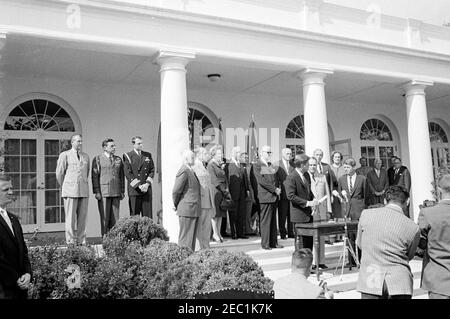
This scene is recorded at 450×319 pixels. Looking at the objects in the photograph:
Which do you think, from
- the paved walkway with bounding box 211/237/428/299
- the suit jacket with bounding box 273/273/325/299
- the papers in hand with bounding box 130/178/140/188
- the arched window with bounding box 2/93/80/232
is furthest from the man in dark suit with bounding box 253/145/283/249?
the arched window with bounding box 2/93/80/232

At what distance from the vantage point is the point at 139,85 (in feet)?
39.9

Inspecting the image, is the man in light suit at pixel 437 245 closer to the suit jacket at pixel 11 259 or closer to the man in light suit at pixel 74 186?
the suit jacket at pixel 11 259

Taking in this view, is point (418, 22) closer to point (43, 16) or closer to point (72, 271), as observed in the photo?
point (43, 16)

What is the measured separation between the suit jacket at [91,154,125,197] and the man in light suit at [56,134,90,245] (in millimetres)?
344

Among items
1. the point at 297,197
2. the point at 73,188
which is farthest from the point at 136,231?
the point at 297,197

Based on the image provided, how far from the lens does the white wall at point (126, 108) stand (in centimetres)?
1120

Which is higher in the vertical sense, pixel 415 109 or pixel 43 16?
pixel 43 16

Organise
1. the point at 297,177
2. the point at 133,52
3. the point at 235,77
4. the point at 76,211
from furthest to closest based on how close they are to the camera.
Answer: the point at 235,77 → the point at 133,52 → the point at 76,211 → the point at 297,177

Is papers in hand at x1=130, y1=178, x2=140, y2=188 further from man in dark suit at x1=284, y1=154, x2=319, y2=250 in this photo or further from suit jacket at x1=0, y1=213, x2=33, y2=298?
suit jacket at x1=0, y1=213, x2=33, y2=298

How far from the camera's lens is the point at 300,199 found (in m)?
7.12

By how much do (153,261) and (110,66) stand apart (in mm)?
6788

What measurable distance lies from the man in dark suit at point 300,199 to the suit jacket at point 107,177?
3381 millimetres

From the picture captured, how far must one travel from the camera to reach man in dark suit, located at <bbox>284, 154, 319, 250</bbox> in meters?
7.14

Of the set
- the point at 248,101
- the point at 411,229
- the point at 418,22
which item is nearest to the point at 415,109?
the point at 418,22
